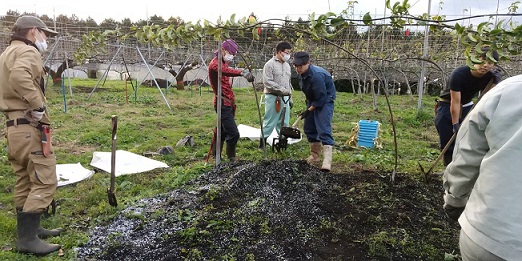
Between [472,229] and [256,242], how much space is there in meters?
1.85

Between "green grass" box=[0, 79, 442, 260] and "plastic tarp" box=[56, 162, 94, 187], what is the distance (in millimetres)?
76

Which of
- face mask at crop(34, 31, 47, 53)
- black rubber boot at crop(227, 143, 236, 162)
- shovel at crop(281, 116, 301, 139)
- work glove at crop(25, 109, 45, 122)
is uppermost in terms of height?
face mask at crop(34, 31, 47, 53)

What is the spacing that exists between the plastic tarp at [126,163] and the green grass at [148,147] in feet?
0.47

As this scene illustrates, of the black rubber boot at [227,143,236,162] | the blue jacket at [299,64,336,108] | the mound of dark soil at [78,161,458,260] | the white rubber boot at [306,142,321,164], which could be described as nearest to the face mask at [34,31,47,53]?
the mound of dark soil at [78,161,458,260]

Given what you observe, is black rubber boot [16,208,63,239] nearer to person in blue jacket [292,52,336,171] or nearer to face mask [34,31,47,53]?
face mask [34,31,47,53]

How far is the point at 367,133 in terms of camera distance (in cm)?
707

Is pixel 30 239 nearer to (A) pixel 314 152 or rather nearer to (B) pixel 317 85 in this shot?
(B) pixel 317 85

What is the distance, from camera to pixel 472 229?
161 centimetres

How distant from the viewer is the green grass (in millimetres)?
3939

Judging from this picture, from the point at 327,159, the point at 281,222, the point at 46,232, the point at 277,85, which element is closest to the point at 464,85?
the point at 327,159

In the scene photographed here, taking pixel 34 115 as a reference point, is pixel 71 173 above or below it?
below

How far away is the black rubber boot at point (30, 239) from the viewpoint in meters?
3.15

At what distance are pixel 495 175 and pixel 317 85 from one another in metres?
3.87

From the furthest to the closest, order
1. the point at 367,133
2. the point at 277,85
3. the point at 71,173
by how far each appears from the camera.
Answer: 1. the point at 367,133
2. the point at 277,85
3. the point at 71,173
